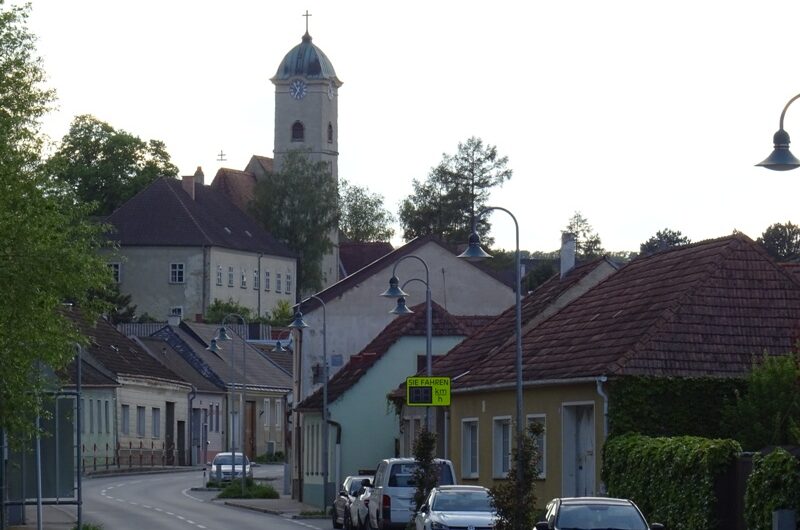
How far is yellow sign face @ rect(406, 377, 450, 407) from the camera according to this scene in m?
38.0

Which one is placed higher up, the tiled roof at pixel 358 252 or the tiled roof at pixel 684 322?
the tiled roof at pixel 358 252

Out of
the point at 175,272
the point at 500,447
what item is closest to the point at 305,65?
the point at 175,272

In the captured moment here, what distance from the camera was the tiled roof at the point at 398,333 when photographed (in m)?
54.8

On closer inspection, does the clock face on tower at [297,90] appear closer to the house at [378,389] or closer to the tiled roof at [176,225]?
the tiled roof at [176,225]

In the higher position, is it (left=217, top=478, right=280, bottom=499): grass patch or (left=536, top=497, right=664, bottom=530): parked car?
(left=536, top=497, right=664, bottom=530): parked car

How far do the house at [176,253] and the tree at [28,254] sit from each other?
9405 cm

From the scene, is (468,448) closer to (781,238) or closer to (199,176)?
(781,238)

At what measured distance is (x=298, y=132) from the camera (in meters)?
147

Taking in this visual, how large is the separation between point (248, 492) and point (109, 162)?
6600 centimetres

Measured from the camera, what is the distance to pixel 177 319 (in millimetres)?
102500

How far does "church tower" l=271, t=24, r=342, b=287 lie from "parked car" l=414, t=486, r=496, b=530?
380 ft

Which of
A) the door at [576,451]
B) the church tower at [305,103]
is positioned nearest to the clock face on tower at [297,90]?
the church tower at [305,103]

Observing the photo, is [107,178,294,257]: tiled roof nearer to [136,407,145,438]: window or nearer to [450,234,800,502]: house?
[136,407,145,438]: window

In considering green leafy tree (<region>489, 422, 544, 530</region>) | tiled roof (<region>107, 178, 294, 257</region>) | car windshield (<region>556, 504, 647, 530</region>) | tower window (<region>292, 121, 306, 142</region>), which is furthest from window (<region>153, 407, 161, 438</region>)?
tower window (<region>292, 121, 306, 142</region>)
